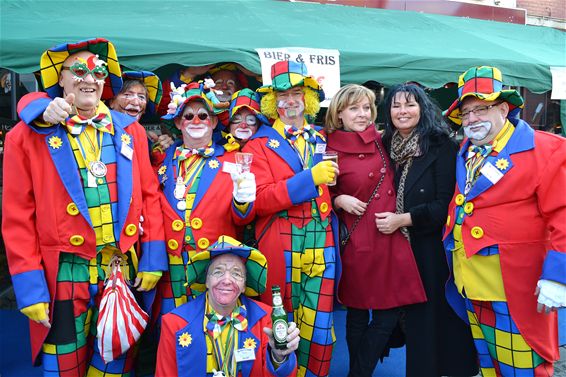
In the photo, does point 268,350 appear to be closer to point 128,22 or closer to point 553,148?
point 553,148

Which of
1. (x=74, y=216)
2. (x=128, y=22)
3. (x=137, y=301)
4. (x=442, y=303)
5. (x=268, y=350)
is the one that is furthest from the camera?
(x=128, y=22)

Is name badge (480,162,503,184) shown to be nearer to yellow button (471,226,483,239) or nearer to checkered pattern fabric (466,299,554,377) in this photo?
yellow button (471,226,483,239)

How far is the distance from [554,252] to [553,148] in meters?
0.53

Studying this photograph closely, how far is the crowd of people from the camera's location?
2.50m

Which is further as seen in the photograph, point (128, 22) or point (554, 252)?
point (128, 22)

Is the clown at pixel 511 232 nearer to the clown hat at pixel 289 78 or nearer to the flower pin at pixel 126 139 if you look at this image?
the clown hat at pixel 289 78

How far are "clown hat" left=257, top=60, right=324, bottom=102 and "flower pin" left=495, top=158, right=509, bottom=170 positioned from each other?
1.15 meters

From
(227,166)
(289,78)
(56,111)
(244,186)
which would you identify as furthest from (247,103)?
(56,111)

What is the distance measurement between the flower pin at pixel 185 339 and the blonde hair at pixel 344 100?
1.51m

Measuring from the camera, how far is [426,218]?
2951 mm

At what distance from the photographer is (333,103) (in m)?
3.18

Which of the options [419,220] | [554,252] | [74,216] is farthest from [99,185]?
[554,252]

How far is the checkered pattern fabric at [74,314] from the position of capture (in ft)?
8.29

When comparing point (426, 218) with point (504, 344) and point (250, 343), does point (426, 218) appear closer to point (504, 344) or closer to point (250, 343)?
point (504, 344)
